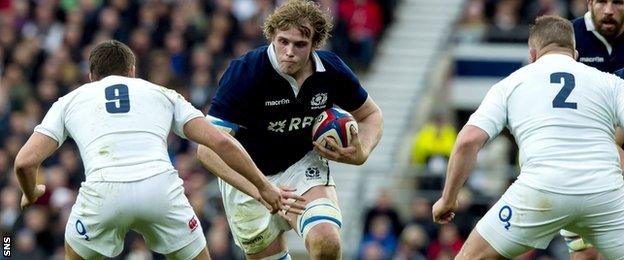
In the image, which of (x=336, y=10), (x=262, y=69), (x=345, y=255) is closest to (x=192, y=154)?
(x=345, y=255)

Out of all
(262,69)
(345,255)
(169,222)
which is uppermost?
(262,69)

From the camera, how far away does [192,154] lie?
21.4 metres

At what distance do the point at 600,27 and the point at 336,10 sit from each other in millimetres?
12762

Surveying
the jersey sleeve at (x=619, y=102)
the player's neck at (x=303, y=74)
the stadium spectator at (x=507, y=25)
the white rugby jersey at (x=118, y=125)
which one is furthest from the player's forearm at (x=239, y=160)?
the stadium spectator at (x=507, y=25)

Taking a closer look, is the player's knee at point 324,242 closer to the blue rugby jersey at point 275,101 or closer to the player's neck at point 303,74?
the blue rugby jersey at point 275,101

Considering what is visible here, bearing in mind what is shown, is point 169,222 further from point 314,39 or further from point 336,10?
point 336,10

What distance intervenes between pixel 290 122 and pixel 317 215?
0.79m

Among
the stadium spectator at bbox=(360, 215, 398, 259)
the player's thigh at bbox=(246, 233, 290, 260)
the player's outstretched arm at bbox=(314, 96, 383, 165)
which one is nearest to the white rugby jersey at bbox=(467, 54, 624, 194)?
the player's outstretched arm at bbox=(314, 96, 383, 165)

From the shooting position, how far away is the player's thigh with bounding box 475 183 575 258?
1062 cm

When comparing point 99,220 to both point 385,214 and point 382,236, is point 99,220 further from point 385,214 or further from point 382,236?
point 385,214

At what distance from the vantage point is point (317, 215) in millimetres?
11734

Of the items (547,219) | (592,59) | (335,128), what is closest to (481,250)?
(547,219)

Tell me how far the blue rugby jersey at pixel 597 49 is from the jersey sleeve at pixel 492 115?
75.6 inches

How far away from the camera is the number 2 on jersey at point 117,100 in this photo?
11094 millimetres
